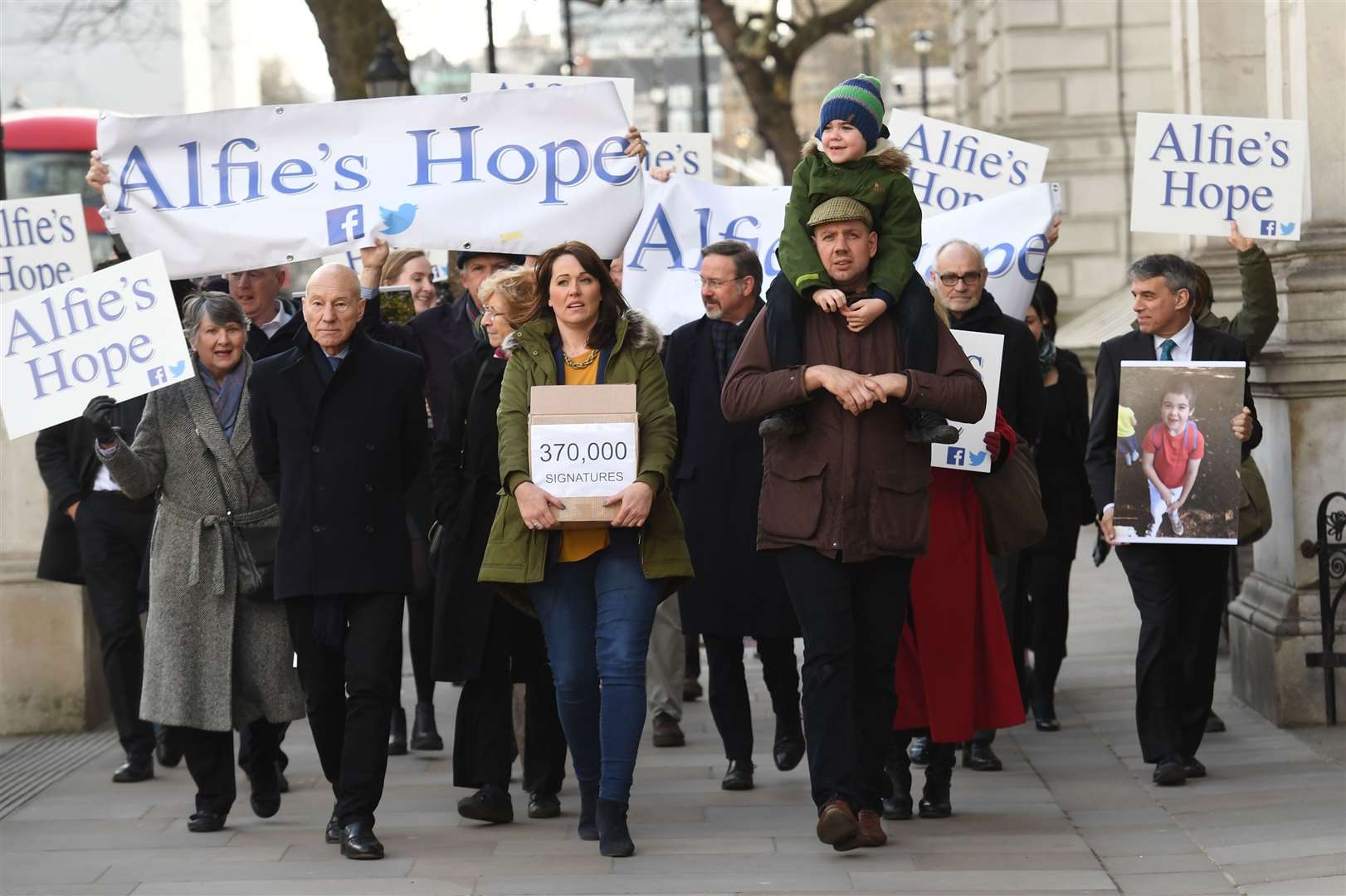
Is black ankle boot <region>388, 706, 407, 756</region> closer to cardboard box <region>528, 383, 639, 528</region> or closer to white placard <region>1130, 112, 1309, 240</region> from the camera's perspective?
cardboard box <region>528, 383, 639, 528</region>

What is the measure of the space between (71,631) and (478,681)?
3424 mm

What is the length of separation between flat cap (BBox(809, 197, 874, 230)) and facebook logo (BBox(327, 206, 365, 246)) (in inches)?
102

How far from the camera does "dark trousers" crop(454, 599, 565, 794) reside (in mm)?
7457

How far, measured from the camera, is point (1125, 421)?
794cm

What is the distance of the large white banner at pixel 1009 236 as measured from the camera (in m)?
8.87

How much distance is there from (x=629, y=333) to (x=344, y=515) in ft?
3.86

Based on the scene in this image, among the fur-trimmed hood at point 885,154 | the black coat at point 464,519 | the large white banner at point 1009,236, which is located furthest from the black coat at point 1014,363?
the black coat at point 464,519

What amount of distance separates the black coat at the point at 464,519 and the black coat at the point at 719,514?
892 millimetres

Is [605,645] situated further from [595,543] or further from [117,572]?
[117,572]

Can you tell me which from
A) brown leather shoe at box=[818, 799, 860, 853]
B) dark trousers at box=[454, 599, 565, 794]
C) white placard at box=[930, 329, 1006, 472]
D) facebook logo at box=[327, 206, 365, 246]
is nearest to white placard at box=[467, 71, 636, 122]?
facebook logo at box=[327, 206, 365, 246]

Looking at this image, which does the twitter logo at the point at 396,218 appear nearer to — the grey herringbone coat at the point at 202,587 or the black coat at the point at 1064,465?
the grey herringbone coat at the point at 202,587

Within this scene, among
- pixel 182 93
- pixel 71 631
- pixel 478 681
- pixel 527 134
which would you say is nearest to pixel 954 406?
pixel 478 681

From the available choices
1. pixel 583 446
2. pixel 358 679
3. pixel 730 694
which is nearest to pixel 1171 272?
pixel 730 694

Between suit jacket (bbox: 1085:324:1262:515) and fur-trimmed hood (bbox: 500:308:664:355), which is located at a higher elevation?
fur-trimmed hood (bbox: 500:308:664:355)
